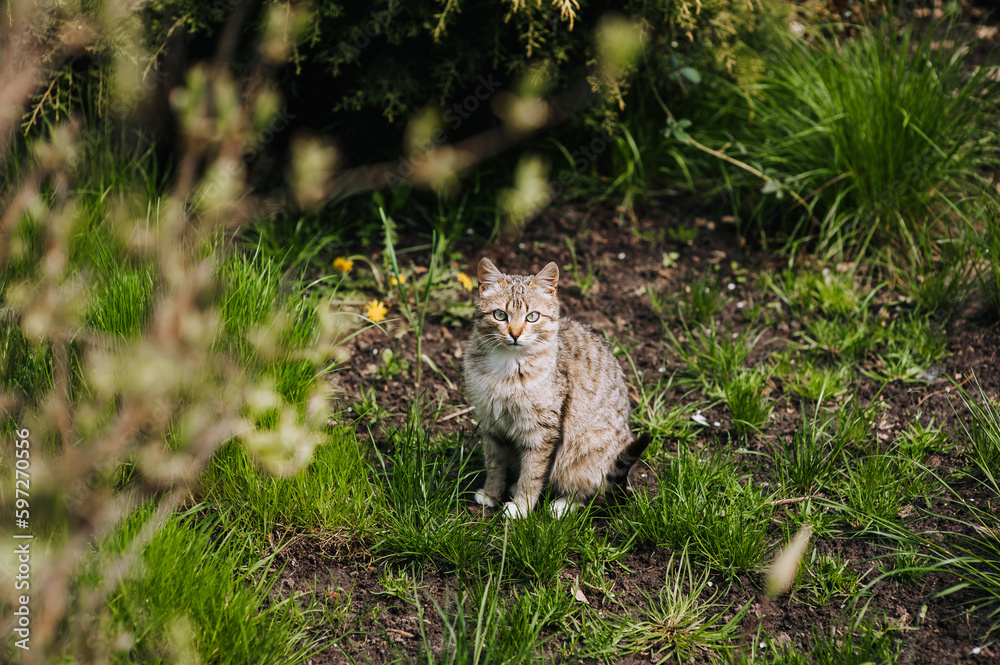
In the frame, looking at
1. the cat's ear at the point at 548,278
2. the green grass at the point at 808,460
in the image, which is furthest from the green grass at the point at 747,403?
the cat's ear at the point at 548,278

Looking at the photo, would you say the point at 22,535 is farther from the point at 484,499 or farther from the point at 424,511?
the point at 484,499

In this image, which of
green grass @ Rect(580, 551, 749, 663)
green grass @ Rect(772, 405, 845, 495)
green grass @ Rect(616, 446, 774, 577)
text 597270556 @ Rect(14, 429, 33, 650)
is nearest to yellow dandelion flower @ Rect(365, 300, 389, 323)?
green grass @ Rect(616, 446, 774, 577)

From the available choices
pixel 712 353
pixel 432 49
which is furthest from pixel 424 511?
pixel 432 49

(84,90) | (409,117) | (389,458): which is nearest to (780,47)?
(409,117)

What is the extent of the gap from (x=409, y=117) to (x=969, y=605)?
3.68 m

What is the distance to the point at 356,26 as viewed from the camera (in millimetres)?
4145

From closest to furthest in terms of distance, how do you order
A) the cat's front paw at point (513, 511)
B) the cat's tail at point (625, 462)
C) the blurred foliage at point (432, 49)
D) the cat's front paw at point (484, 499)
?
the cat's tail at point (625, 462)
the cat's front paw at point (513, 511)
the cat's front paw at point (484, 499)
the blurred foliage at point (432, 49)

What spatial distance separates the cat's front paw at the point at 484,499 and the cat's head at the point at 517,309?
0.67 metres

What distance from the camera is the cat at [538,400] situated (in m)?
3.16

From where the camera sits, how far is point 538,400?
316 centimetres

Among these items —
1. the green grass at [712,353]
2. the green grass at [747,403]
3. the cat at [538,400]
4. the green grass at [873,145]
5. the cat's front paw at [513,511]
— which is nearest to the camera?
the cat's front paw at [513,511]

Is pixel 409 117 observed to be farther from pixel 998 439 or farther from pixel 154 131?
pixel 998 439

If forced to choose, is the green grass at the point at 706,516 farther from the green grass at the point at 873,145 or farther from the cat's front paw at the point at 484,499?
the green grass at the point at 873,145

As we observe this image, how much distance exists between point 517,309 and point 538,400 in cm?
40
